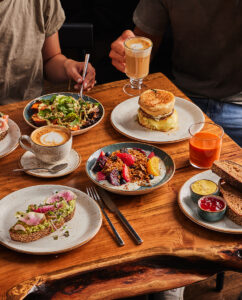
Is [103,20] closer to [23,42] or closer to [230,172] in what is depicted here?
[23,42]

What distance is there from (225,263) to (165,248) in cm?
19

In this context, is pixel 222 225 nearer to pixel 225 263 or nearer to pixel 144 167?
pixel 225 263

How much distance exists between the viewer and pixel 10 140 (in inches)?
72.4

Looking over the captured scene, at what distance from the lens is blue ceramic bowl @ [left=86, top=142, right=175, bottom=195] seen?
4.83ft

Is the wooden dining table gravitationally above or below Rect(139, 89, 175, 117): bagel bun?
below

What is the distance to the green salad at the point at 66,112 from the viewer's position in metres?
1.92

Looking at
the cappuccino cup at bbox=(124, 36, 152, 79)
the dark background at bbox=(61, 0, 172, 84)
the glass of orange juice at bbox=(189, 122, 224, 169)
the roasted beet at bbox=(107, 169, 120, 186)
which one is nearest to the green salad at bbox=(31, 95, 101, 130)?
the cappuccino cup at bbox=(124, 36, 152, 79)

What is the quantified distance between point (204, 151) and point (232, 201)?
282mm

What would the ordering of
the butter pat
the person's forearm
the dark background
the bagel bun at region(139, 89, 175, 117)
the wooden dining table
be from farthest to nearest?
the dark background → the person's forearm → the bagel bun at region(139, 89, 175, 117) → the butter pat → the wooden dining table

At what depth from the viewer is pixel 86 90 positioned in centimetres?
225

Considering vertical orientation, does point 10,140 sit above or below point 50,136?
below

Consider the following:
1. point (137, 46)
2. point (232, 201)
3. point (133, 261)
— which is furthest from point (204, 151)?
point (137, 46)

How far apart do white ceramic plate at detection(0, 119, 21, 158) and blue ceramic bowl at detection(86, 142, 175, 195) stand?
14.9 inches

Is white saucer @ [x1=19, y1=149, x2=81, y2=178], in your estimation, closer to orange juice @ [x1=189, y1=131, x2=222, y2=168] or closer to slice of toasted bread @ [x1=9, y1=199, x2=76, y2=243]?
slice of toasted bread @ [x1=9, y1=199, x2=76, y2=243]
